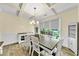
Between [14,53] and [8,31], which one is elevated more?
[8,31]

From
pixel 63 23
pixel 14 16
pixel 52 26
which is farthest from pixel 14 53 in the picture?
pixel 63 23

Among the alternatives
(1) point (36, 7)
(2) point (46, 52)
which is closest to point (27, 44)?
(2) point (46, 52)

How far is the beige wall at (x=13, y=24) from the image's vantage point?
5.57ft

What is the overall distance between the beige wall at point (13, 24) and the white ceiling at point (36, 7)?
0.25 feet

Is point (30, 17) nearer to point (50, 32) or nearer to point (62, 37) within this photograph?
point (50, 32)

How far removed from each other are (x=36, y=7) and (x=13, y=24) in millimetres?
454

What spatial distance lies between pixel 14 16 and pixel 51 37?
672 mm

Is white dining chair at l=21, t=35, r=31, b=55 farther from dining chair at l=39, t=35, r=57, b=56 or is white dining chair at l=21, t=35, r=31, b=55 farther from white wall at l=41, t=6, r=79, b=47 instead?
white wall at l=41, t=6, r=79, b=47

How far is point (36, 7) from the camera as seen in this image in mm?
1700

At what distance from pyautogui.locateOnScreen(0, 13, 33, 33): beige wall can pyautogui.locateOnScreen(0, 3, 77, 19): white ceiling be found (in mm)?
77

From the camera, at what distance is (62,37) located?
169cm

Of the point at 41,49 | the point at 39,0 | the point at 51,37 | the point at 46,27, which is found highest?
the point at 39,0

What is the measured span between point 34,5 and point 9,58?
927mm

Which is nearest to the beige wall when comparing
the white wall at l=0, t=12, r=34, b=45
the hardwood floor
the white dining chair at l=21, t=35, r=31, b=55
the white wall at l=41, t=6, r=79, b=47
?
the white wall at l=0, t=12, r=34, b=45
